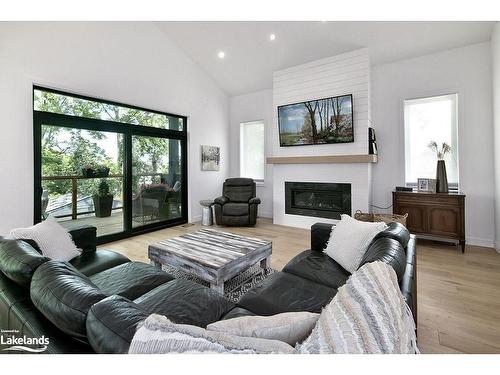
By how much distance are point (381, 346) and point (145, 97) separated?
Answer: 15.6 feet

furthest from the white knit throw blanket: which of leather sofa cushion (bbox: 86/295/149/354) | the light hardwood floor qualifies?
the light hardwood floor

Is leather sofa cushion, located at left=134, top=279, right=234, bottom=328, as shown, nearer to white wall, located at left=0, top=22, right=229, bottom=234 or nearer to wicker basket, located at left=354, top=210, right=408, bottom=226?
white wall, located at left=0, top=22, right=229, bottom=234

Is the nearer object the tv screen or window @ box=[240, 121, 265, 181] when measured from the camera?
the tv screen

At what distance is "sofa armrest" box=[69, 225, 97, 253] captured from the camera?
7.41 feet

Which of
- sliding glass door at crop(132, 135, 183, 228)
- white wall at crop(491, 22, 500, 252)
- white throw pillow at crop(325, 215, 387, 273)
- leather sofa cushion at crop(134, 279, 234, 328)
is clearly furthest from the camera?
sliding glass door at crop(132, 135, 183, 228)

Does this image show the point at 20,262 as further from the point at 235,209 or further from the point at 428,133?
the point at 428,133

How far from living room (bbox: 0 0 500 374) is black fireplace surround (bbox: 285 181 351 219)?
0.03 meters

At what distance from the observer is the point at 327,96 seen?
452cm

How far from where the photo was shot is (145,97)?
4359mm

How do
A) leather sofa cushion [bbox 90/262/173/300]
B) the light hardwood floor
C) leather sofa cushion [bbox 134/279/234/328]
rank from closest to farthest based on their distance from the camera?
1. leather sofa cushion [bbox 134/279/234/328]
2. leather sofa cushion [bbox 90/262/173/300]
3. the light hardwood floor

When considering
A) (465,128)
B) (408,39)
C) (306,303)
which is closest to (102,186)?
(306,303)

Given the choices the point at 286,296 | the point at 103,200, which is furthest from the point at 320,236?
the point at 103,200

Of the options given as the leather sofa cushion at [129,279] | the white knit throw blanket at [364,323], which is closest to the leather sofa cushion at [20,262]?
the leather sofa cushion at [129,279]

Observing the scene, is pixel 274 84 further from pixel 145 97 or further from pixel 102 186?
pixel 102 186
